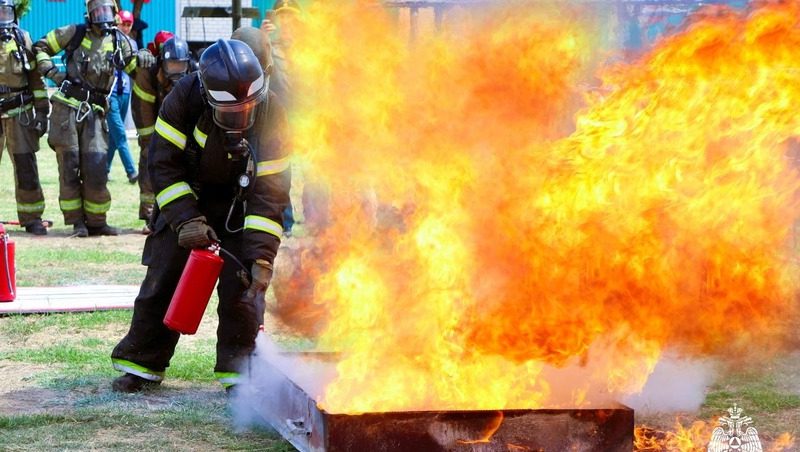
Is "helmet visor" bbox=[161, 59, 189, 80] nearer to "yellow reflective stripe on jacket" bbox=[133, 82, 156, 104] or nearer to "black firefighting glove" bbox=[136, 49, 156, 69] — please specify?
"black firefighting glove" bbox=[136, 49, 156, 69]

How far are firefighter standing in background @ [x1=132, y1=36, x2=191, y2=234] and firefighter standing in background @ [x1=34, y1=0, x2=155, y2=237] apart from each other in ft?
0.46

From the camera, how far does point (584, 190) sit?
562 centimetres

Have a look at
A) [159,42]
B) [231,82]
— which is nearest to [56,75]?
[159,42]

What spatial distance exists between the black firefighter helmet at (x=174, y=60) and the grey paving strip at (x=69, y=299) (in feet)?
9.71

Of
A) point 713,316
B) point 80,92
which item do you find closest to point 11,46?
point 80,92

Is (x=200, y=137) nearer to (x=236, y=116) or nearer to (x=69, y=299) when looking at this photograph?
(x=236, y=116)

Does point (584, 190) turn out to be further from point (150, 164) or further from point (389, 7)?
point (389, 7)

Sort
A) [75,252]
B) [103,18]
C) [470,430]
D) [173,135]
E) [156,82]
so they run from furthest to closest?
1. [156,82]
2. [103,18]
3. [75,252]
4. [173,135]
5. [470,430]

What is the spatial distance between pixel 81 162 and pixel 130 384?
238 inches

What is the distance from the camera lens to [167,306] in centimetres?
635

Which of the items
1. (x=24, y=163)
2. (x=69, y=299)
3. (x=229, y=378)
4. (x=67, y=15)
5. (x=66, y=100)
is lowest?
(x=67, y=15)

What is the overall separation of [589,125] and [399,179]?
1019 mm

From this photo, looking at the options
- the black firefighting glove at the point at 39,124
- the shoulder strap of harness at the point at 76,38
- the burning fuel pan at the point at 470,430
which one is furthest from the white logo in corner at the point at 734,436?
the black firefighting glove at the point at 39,124

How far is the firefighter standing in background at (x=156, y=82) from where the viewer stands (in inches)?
455
